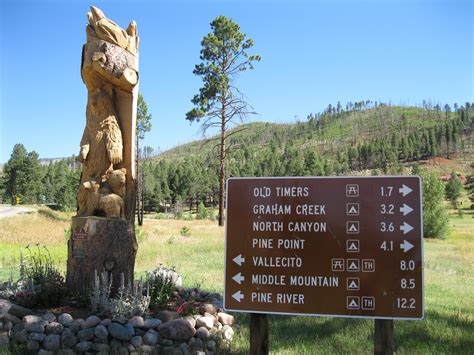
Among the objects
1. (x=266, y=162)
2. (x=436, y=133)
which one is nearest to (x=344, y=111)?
(x=436, y=133)

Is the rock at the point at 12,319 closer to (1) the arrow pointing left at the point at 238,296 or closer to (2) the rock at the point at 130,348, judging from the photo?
(2) the rock at the point at 130,348

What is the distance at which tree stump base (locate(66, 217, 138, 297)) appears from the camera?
601cm

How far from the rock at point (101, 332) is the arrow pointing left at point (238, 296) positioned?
6.97 feet

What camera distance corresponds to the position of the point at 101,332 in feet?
15.8

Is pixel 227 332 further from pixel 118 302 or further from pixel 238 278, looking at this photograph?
pixel 238 278

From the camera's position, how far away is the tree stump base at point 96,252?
6.01 meters

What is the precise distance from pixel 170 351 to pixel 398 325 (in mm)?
3427

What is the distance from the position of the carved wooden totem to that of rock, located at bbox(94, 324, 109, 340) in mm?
1245

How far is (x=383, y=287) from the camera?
3.25 metres

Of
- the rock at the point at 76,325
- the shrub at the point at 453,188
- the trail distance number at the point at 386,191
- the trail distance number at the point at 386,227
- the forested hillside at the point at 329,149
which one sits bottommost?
the rock at the point at 76,325

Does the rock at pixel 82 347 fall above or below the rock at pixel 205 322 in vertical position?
below

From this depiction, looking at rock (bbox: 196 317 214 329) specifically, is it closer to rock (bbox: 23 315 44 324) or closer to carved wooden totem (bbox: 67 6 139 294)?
carved wooden totem (bbox: 67 6 139 294)

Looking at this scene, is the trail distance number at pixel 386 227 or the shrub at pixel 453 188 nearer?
the trail distance number at pixel 386 227

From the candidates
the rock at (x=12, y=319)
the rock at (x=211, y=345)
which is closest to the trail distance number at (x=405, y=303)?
the rock at (x=211, y=345)
